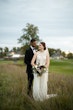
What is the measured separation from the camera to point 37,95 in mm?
7871

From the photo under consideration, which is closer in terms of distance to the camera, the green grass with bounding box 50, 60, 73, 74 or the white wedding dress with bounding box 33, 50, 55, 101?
the white wedding dress with bounding box 33, 50, 55, 101

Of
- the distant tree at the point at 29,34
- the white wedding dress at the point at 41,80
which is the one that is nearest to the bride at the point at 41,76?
the white wedding dress at the point at 41,80

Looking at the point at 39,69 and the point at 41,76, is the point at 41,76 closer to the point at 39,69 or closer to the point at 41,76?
the point at 41,76

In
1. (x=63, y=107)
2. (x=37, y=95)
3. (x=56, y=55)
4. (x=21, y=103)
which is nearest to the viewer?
(x=63, y=107)

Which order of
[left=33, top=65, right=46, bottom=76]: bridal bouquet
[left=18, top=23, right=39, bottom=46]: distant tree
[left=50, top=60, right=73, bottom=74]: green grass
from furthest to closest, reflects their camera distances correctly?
1. [left=18, top=23, right=39, bottom=46]: distant tree
2. [left=50, top=60, right=73, bottom=74]: green grass
3. [left=33, top=65, right=46, bottom=76]: bridal bouquet

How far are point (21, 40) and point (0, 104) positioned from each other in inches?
2163

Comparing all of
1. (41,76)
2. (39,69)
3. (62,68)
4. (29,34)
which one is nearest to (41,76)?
(41,76)

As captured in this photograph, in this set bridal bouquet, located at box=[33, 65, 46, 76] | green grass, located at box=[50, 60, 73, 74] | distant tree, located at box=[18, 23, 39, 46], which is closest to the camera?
bridal bouquet, located at box=[33, 65, 46, 76]

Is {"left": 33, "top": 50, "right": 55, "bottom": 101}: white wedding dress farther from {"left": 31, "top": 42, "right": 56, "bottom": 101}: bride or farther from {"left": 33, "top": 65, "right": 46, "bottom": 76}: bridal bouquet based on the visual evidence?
{"left": 33, "top": 65, "right": 46, "bottom": 76}: bridal bouquet

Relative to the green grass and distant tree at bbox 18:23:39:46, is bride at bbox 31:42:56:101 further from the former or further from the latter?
distant tree at bbox 18:23:39:46

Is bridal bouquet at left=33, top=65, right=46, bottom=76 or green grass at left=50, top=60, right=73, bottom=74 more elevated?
bridal bouquet at left=33, top=65, right=46, bottom=76

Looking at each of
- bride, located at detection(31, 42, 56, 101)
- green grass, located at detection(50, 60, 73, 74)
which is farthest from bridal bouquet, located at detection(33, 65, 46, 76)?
green grass, located at detection(50, 60, 73, 74)

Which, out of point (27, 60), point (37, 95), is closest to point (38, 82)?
point (37, 95)

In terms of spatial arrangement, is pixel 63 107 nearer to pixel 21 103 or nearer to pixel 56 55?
pixel 21 103
